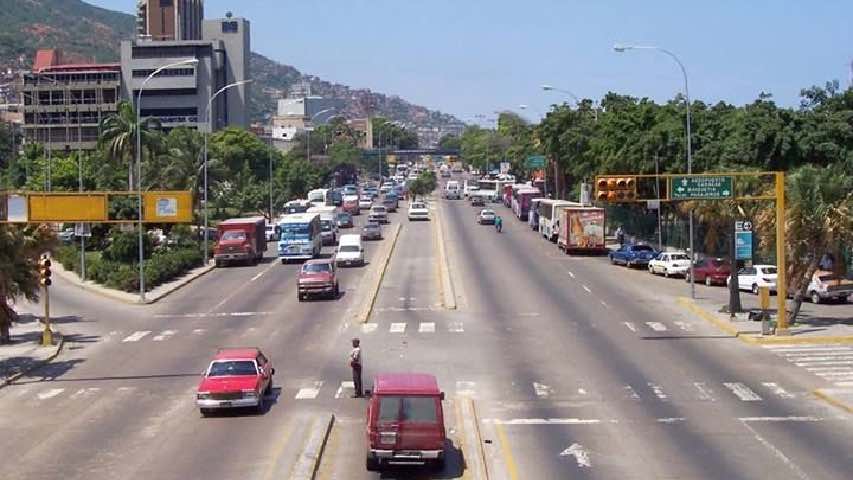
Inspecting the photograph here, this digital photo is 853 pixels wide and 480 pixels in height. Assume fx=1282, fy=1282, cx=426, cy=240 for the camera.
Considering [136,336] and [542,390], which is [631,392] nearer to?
[542,390]

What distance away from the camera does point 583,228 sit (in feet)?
257

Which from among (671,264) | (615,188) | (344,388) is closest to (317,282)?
(615,188)

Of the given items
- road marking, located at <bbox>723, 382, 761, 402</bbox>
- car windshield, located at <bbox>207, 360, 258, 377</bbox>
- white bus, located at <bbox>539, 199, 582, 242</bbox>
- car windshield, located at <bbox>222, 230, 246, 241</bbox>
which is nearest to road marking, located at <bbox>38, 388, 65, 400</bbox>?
car windshield, located at <bbox>207, 360, 258, 377</bbox>

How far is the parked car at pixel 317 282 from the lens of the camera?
5684 cm

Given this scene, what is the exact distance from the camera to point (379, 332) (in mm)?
46562

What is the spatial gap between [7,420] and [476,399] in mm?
11719

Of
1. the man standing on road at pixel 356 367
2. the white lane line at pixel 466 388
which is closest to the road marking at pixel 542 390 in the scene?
the white lane line at pixel 466 388

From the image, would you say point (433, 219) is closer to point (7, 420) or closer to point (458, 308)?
point (458, 308)

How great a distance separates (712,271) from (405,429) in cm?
4124

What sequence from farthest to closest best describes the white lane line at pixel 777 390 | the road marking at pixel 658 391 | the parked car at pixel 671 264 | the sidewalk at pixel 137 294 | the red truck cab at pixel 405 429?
the parked car at pixel 671 264 < the sidewalk at pixel 137 294 < the road marking at pixel 658 391 < the white lane line at pixel 777 390 < the red truck cab at pixel 405 429

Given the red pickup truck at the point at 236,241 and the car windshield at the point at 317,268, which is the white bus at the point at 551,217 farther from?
the car windshield at the point at 317,268

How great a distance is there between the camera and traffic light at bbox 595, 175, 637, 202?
40781 mm

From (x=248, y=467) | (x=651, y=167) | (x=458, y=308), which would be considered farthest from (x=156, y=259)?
(x=248, y=467)

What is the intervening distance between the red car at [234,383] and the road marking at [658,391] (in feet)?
33.7
